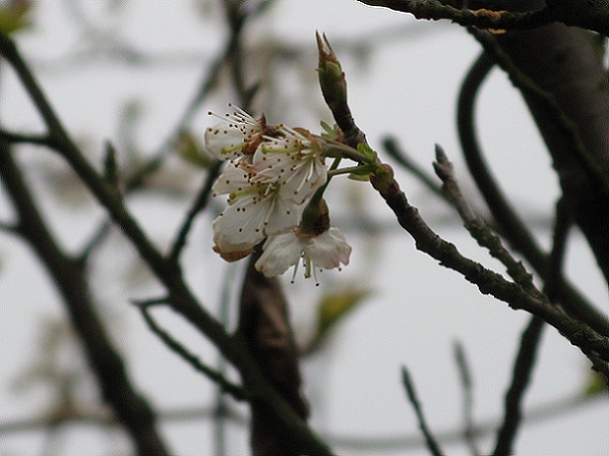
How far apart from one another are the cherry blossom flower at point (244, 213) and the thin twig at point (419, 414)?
283 millimetres

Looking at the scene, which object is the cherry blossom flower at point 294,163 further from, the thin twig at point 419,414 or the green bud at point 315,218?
the thin twig at point 419,414

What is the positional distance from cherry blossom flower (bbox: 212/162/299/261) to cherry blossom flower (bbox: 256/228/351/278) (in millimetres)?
21

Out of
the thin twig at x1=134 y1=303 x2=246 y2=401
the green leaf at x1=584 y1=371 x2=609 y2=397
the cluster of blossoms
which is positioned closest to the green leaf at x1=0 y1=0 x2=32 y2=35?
the thin twig at x1=134 y1=303 x2=246 y2=401

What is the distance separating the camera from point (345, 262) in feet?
2.17

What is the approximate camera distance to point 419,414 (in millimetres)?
832

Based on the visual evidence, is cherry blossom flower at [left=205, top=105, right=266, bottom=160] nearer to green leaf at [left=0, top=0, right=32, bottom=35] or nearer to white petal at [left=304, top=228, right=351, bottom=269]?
white petal at [left=304, top=228, right=351, bottom=269]

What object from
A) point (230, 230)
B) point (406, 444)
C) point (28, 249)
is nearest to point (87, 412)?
point (28, 249)

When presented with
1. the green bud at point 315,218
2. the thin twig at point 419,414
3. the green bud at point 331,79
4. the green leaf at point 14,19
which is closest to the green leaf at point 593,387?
the thin twig at point 419,414

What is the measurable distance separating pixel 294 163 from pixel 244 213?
0.08 m

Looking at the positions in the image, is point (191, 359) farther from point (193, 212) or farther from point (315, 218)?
point (315, 218)

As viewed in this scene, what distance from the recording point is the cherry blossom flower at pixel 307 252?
663 millimetres

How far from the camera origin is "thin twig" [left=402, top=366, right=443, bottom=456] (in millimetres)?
818

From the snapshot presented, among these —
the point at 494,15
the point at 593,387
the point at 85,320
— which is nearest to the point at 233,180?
the point at 494,15

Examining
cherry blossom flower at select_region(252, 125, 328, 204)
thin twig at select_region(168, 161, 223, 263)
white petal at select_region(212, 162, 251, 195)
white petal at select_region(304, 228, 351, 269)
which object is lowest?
white petal at select_region(304, 228, 351, 269)
